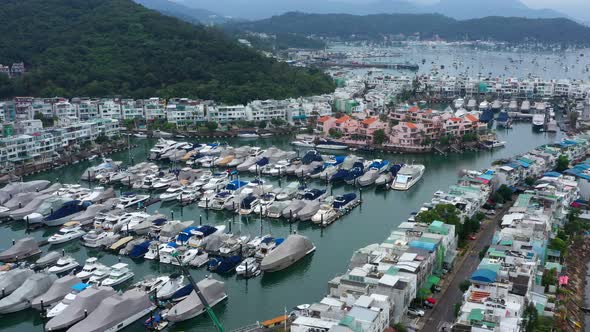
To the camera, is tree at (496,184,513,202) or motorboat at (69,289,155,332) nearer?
motorboat at (69,289,155,332)

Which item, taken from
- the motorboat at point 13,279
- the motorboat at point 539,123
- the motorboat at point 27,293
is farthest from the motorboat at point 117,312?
the motorboat at point 539,123

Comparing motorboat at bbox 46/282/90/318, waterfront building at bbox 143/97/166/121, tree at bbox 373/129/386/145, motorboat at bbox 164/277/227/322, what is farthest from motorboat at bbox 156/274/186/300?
waterfront building at bbox 143/97/166/121

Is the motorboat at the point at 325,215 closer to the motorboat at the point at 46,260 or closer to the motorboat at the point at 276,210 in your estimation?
the motorboat at the point at 276,210

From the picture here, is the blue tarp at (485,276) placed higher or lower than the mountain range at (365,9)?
lower

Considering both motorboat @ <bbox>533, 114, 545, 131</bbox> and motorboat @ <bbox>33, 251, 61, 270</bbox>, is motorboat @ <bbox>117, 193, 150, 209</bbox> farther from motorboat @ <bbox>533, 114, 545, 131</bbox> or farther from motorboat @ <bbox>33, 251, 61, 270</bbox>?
motorboat @ <bbox>533, 114, 545, 131</bbox>

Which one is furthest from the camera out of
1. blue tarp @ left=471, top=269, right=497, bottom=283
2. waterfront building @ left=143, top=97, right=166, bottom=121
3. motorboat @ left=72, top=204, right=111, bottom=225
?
waterfront building @ left=143, top=97, right=166, bottom=121
